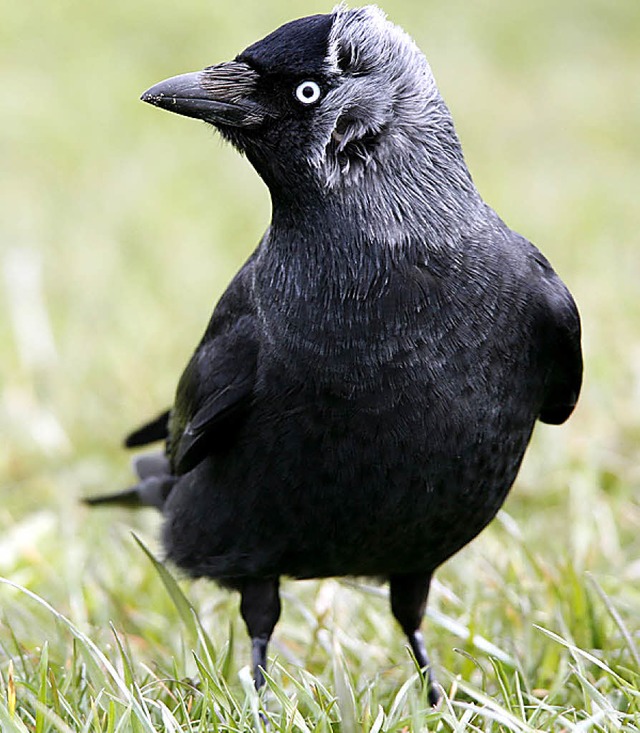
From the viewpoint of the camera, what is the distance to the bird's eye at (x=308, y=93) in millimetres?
3018

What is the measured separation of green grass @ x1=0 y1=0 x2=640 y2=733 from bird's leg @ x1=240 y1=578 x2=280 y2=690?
0.08m

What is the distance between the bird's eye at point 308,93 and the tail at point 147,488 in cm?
162

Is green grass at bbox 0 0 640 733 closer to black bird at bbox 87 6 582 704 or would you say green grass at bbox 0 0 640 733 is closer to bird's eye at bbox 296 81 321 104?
black bird at bbox 87 6 582 704

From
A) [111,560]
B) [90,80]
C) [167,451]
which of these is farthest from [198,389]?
[90,80]

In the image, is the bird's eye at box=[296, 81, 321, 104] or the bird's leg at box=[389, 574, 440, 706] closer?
the bird's eye at box=[296, 81, 321, 104]

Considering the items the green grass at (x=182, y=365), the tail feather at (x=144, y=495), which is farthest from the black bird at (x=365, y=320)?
the tail feather at (x=144, y=495)

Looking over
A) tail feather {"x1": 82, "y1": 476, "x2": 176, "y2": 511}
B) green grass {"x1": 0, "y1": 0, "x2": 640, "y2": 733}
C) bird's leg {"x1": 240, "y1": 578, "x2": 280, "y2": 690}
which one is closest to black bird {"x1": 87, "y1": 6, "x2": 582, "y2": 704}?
bird's leg {"x1": 240, "y1": 578, "x2": 280, "y2": 690}

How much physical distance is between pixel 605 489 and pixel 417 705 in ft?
7.79

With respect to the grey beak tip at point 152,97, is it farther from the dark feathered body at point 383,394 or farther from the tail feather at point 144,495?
the tail feather at point 144,495

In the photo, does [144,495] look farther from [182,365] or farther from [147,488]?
[182,365]

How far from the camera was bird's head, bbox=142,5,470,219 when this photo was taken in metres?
3.02

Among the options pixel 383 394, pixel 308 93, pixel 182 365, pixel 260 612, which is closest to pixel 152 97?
pixel 308 93

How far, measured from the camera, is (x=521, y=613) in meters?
3.80

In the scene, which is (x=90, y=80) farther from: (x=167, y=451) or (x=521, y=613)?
(x=521, y=613)
